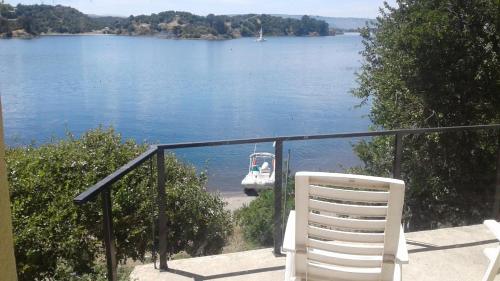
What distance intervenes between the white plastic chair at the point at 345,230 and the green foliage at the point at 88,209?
1.97 meters

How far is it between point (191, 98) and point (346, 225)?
5422 cm

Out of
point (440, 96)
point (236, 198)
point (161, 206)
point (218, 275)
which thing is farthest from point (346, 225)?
point (236, 198)

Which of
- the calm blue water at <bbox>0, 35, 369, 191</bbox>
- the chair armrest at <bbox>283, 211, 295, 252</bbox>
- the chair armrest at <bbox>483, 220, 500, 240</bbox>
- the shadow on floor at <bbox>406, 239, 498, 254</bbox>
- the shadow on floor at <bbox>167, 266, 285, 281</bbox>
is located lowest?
the calm blue water at <bbox>0, 35, 369, 191</bbox>

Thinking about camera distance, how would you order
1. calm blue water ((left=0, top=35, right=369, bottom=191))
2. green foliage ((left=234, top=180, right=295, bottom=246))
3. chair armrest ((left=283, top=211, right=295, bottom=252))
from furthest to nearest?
calm blue water ((left=0, top=35, right=369, bottom=191)) → green foliage ((left=234, top=180, right=295, bottom=246)) → chair armrest ((left=283, top=211, right=295, bottom=252))

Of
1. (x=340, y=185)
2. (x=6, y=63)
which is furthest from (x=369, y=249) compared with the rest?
(x=6, y=63)

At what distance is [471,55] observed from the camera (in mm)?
10500

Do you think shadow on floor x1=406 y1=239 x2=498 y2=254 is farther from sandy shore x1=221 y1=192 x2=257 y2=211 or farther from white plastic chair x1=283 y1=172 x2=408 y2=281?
sandy shore x1=221 y1=192 x2=257 y2=211

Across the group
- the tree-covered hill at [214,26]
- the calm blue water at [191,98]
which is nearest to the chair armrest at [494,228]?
the calm blue water at [191,98]

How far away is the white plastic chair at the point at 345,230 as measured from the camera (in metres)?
2.31

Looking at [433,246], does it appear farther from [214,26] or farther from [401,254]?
[214,26]

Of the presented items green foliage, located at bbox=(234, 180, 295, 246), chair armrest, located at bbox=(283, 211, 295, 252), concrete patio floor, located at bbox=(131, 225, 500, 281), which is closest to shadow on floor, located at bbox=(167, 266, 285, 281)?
concrete patio floor, located at bbox=(131, 225, 500, 281)

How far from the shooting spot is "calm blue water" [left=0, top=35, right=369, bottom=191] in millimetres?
33859

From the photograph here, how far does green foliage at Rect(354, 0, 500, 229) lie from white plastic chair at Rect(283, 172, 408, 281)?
19.8 ft

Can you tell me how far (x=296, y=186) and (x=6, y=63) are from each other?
252 feet
